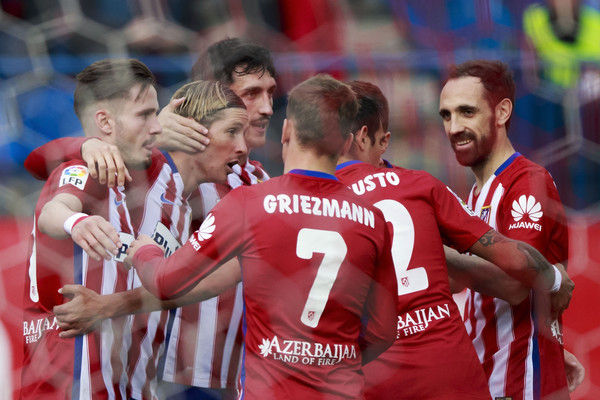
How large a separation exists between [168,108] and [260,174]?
445 millimetres

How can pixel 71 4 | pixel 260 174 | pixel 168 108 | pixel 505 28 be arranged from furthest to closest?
pixel 505 28, pixel 71 4, pixel 260 174, pixel 168 108

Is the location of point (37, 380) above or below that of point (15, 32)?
below

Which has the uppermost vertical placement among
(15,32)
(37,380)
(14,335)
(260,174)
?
(15,32)

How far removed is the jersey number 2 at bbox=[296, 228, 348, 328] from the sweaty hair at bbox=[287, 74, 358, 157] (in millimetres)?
150

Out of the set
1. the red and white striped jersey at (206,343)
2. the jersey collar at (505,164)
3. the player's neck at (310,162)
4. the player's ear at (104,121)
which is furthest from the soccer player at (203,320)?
the jersey collar at (505,164)

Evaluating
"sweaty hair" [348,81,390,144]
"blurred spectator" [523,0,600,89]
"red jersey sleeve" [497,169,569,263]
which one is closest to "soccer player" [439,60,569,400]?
"red jersey sleeve" [497,169,569,263]

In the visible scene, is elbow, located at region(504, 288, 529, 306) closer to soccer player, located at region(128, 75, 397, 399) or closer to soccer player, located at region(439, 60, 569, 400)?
soccer player, located at region(439, 60, 569, 400)

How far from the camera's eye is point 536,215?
1.74 meters

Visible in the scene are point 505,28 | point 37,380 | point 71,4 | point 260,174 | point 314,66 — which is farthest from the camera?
point 505,28

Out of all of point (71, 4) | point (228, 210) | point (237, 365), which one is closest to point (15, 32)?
point (71, 4)

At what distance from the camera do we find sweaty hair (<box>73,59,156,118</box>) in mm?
1628

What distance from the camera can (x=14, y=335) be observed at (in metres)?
2.43

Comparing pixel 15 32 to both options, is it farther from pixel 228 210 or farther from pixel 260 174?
pixel 228 210

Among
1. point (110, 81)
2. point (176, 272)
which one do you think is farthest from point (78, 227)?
point (110, 81)
